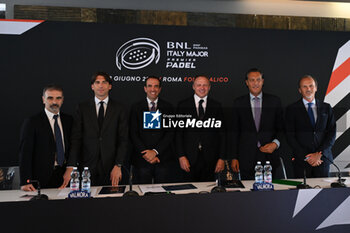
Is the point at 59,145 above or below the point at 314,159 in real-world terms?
above

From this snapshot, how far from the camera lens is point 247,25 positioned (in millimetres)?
4387

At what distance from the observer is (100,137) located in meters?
3.38

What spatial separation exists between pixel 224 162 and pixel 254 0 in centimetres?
245

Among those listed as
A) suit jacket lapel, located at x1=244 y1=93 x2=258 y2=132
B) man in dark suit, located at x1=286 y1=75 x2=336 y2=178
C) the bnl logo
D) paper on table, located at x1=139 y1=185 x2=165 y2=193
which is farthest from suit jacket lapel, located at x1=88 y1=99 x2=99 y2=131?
man in dark suit, located at x1=286 y1=75 x2=336 y2=178

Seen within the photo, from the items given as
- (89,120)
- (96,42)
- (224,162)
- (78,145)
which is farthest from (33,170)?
(224,162)

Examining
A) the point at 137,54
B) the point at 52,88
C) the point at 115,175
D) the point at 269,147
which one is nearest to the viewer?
the point at 115,175

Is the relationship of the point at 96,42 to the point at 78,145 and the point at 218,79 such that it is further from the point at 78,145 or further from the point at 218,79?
the point at 218,79

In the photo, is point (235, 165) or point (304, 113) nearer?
point (235, 165)

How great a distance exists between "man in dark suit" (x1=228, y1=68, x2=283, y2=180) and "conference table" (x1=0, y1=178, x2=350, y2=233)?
145cm

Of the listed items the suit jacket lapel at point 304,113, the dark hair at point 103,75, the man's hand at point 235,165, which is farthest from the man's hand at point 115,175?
the suit jacket lapel at point 304,113

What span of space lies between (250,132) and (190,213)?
1887 mm

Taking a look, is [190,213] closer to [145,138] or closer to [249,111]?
[145,138]

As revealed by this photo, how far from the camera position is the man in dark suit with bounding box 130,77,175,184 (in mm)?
3676

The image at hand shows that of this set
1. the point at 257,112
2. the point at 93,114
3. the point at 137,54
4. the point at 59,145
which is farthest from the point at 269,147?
the point at 59,145
